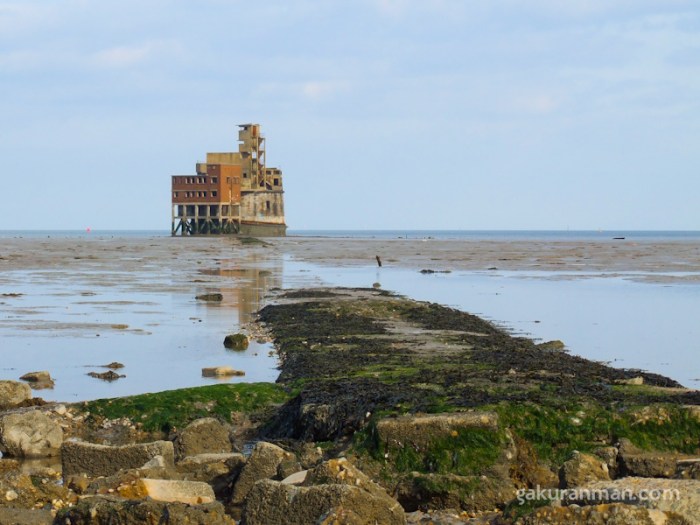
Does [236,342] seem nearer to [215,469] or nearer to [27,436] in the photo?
[27,436]

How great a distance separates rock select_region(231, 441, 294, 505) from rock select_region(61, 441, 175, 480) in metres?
1.10

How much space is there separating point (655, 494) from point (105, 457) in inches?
236

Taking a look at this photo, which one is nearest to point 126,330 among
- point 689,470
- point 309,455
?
point 309,455

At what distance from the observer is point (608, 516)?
752 centimetres

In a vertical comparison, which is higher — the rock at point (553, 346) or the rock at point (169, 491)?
the rock at point (169, 491)

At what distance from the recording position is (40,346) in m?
21.6

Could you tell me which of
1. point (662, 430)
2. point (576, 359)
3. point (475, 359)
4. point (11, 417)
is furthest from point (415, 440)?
point (576, 359)

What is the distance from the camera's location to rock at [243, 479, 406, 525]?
8.20 metres

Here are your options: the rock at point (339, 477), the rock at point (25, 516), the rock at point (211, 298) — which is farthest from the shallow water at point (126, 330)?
the rock at point (339, 477)

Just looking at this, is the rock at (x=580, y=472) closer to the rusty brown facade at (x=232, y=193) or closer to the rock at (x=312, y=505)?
the rock at (x=312, y=505)

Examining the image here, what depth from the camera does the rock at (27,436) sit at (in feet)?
40.5

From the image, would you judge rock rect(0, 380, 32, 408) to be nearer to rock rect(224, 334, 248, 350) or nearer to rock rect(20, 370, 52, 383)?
rock rect(20, 370, 52, 383)

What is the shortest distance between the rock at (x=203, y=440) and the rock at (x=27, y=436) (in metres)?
1.63

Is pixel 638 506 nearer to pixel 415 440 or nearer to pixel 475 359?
pixel 415 440
